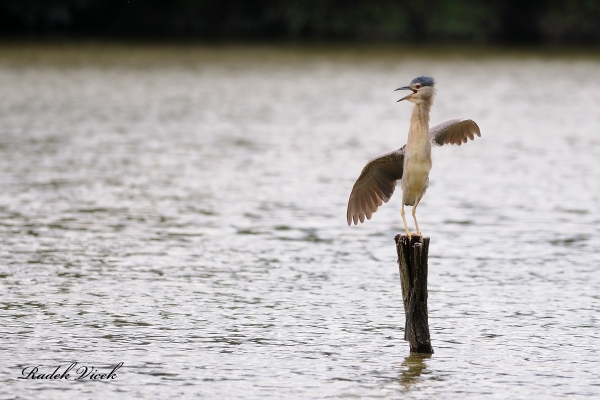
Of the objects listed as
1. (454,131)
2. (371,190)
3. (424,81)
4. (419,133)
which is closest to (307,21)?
(454,131)

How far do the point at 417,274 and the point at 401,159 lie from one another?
76 centimetres

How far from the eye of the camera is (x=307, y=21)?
39406 mm

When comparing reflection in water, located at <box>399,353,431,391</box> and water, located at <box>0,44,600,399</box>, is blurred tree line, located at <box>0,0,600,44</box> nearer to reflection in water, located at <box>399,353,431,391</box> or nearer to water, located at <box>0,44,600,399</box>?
water, located at <box>0,44,600,399</box>

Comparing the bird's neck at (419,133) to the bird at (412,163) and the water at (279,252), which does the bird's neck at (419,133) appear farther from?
the water at (279,252)

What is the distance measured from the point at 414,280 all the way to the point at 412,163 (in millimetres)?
667

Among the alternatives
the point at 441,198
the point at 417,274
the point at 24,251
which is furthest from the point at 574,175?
the point at 417,274

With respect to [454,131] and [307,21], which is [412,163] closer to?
[454,131]

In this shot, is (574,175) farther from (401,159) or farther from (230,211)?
(401,159)

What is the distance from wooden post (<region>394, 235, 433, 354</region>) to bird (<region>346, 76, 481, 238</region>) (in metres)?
0.08

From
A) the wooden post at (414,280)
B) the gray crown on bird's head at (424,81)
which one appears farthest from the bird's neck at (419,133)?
the wooden post at (414,280)

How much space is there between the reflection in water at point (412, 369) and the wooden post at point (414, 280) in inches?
3.5

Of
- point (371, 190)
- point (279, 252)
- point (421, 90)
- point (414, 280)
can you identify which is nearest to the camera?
point (414, 280)

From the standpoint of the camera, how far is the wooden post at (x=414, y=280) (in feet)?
20.5

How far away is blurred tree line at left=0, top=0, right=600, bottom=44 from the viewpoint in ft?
129
